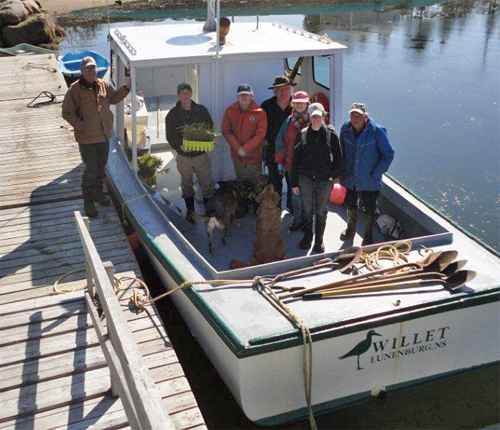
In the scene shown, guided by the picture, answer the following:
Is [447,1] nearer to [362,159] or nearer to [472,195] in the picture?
[472,195]

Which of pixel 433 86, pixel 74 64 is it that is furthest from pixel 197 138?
pixel 433 86

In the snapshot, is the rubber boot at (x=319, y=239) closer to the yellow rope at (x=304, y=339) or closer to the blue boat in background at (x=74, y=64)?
the yellow rope at (x=304, y=339)

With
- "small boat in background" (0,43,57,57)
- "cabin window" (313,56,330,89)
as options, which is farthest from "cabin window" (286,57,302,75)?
"small boat in background" (0,43,57,57)

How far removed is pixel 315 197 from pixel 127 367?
10.1ft

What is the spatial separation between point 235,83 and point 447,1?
A: 90.9 ft

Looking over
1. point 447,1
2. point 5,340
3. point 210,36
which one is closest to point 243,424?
point 5,340

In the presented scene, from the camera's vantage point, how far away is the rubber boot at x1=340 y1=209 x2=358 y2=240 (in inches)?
236

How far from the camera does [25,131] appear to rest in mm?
10000

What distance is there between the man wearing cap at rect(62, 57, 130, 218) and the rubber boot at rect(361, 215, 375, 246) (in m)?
2.80

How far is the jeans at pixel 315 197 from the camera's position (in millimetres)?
5652

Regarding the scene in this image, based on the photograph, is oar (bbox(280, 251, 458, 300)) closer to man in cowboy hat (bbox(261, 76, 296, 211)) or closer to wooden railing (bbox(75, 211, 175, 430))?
wooden railing (bbox(75, 211, 175, 430))

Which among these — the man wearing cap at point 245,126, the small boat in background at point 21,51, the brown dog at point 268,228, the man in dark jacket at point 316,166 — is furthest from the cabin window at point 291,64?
the small boat in background at point 21,51

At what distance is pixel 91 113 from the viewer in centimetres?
631

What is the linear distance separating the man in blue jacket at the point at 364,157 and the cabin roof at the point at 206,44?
4.36ft
